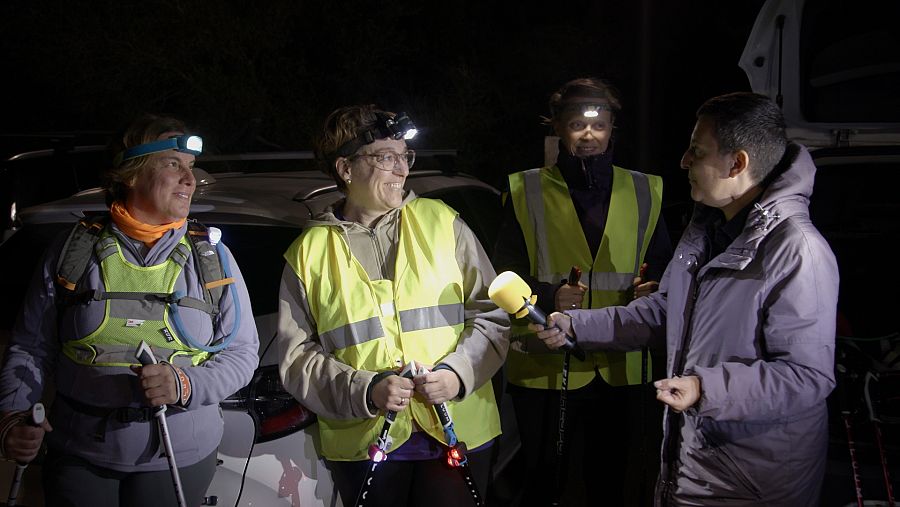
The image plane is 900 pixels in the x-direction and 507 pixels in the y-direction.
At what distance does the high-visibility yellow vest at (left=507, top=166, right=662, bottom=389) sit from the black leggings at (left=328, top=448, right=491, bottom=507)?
733 mm

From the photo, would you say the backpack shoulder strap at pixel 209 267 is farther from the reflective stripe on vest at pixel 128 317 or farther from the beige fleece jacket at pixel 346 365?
the beige fleece jacket at pixel 346 365

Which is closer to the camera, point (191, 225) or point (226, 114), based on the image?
point (191, 225)

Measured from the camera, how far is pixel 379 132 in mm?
3131

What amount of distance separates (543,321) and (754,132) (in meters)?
0.92

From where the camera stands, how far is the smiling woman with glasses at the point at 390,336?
2.90 metres

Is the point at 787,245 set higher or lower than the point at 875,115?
lower

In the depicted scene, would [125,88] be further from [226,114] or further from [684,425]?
[684,425]

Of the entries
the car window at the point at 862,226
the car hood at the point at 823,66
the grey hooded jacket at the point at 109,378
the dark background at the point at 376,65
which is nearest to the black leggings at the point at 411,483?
the grey hooded jacket at the point at 109,378

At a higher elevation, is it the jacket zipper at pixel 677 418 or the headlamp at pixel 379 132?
the headlamp at pixel 379 132

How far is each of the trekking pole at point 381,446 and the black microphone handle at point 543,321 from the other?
444mm

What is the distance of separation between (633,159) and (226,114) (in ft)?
22.0

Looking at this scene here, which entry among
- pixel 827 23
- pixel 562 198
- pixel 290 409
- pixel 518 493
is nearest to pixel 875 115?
pixel 827 23

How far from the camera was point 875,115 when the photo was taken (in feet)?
16.2

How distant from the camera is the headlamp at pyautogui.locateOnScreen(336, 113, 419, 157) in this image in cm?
312
